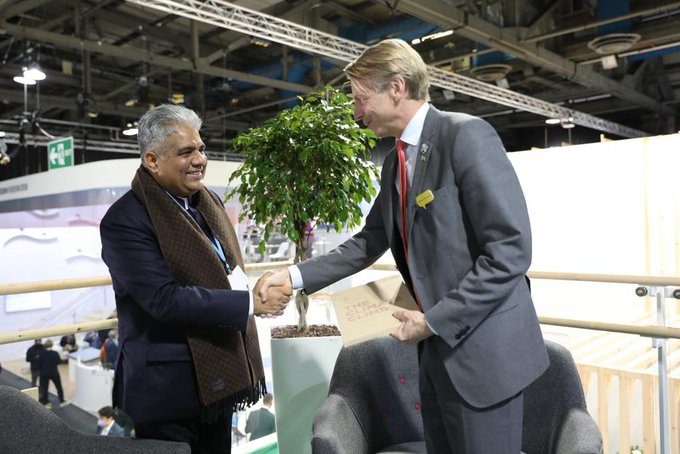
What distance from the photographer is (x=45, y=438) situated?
1.59m

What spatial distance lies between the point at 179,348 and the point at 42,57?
944 centimetres

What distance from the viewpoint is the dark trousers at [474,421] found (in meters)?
1.29

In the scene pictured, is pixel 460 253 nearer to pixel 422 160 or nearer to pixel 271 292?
pixel 422 160

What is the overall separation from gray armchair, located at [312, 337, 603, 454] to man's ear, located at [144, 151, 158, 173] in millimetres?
937

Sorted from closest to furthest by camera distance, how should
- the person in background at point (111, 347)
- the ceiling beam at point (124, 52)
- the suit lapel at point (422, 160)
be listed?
the suit lapel at point (422, 160) < the person in background at point (111, 347) < the ceiling beam at point (124, 52)

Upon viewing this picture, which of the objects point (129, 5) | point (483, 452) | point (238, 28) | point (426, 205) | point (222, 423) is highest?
point (129, 5)

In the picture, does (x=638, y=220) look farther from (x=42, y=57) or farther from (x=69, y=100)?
(x=69, y=100)

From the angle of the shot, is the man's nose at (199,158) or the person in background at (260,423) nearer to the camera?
the man's nose at (199,158)

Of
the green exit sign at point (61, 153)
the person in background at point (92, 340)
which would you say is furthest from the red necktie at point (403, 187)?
the green exit sign at point (61, 153)

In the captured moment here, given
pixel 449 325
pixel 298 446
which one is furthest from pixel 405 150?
pixel 298 446

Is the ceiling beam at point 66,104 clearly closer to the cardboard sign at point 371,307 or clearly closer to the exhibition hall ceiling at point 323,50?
the exhibition hall ceiling at point 323,50

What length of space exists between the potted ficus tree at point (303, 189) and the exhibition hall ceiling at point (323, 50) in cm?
422

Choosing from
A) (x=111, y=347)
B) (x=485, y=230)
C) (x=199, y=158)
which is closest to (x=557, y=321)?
(x=485, y=230)

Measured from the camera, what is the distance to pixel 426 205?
4.27ft
